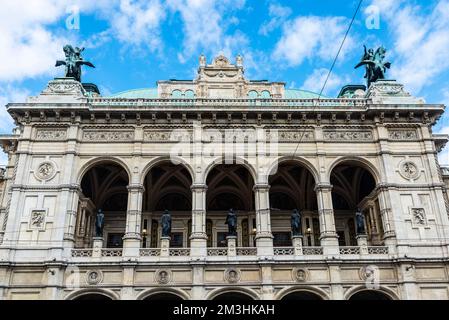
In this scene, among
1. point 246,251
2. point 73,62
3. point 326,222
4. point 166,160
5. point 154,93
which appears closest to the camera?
point 326,222

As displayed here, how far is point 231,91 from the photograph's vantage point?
31344 millimetres

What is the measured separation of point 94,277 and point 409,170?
62.0ft

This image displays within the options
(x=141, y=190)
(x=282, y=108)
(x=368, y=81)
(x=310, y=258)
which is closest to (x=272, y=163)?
(x=282, y=108)

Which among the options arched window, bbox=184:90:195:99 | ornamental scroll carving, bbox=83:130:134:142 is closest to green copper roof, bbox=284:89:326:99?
arched window, bbox=184:90:195:99

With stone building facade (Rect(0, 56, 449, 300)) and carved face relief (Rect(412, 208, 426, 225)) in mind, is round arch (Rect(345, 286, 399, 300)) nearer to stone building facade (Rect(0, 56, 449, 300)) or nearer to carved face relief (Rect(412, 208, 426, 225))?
stone building facade (Rect(0, 56, 449, 300))

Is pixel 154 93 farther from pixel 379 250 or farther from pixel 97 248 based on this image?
pixel 379 250

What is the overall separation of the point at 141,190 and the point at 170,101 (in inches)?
233

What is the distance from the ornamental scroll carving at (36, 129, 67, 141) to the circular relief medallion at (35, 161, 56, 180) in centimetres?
156

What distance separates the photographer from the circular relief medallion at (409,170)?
2648 cm

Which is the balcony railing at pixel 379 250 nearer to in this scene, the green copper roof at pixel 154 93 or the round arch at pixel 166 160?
the round arch at pixel 166 160

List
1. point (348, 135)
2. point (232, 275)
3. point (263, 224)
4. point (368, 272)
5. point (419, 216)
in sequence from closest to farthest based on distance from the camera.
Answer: point (232, 275) < point (368, 272) < point (263, 224) < point (419, 216) < point (348, 135)

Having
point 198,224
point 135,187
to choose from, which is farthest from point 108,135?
point 198,224

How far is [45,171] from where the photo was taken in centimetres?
2597
